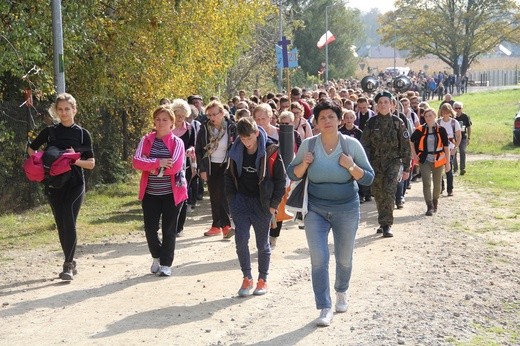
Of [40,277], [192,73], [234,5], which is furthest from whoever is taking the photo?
[234,5]

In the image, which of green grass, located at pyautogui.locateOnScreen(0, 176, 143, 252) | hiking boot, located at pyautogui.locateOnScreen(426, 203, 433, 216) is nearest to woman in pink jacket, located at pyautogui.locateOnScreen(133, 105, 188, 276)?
green grass, located at pyautogui.locateOnScreen(0, 176, 143, 252)

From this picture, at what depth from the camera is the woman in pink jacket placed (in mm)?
10477

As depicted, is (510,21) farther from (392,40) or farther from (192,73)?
(192,73)

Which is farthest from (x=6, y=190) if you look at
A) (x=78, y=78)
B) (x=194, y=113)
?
(x=194, y=113)

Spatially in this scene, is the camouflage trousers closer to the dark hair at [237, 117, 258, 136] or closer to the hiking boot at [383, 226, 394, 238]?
the hiking boot at [383, 226, 394, 238]

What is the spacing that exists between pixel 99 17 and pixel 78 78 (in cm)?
177

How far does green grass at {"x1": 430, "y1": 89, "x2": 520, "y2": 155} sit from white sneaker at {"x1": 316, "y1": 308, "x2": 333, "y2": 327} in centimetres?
2359

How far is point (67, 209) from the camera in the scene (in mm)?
10570

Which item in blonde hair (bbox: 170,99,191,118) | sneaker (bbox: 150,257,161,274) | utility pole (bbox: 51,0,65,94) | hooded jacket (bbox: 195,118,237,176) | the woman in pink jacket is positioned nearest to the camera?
the woman in pink jacket

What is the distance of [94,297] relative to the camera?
9.81 metres

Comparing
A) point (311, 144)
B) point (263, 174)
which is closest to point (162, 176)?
point (263, 174)

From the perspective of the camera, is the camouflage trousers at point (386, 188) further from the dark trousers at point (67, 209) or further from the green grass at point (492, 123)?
the green grass at point (492, 123)

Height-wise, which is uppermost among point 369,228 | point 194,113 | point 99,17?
point 99,17

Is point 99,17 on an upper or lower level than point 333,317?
upper
